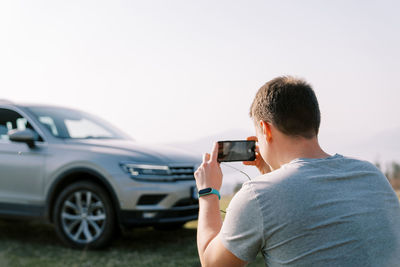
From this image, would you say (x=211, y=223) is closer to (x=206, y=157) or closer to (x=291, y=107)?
(x=206, y=157)

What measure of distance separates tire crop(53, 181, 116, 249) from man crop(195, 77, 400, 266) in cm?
341

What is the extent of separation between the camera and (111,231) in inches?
193

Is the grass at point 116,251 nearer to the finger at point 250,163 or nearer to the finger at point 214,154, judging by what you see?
the finger at point 250,163

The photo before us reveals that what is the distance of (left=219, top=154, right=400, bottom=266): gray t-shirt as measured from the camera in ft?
4.87

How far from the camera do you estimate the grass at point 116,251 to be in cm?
454

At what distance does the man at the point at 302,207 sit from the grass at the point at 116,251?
2826 millimetres

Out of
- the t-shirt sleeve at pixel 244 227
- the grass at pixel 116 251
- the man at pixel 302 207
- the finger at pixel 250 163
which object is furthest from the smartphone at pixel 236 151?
the grass at pixel 116 251

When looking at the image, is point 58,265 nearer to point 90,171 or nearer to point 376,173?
point 90,171

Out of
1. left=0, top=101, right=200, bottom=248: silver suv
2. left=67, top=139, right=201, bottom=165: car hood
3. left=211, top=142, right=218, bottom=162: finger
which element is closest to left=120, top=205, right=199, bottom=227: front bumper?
left=0, top=101, right=200, bottom=248: silver suv

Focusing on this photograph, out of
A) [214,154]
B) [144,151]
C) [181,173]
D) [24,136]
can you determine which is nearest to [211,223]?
[214,154]

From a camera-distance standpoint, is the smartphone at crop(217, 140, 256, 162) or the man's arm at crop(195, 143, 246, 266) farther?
the smartphone at crop(217, 140, 256, 162)

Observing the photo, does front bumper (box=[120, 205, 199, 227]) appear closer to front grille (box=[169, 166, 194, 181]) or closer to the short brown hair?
front grille (box=[169, 166, 194, 181])

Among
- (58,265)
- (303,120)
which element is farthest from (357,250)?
(58,265)

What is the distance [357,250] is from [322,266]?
0.41 feet
